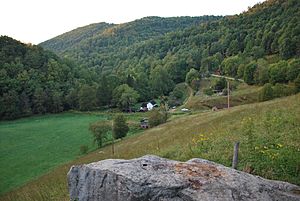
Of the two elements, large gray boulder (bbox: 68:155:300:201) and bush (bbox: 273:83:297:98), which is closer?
large gray boulder (bbox: 68:155:300:201)

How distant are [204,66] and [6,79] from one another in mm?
69489

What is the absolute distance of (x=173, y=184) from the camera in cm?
778

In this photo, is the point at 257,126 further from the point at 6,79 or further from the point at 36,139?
the point at 6,79

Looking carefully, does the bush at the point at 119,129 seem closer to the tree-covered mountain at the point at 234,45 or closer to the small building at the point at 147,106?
the small building at the point at 147,106

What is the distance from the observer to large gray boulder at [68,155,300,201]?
25.0ft

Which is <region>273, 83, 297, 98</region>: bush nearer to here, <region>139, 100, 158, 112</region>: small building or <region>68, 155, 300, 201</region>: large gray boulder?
<region>139, 100, 158, 112</region>: small building

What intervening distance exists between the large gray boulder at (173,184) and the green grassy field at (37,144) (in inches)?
1200

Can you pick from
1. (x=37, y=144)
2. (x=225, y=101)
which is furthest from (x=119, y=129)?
(x=225, y=101)

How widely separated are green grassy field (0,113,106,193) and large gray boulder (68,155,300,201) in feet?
100.0

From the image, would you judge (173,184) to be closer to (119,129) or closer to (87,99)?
(119,129)

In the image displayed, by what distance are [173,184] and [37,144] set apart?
186ft

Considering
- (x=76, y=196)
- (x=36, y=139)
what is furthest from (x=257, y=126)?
(x=36, y=139)

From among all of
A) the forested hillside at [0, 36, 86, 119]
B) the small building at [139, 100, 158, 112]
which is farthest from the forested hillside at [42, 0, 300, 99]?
the forested hillside at [0, 36, 86, 119]

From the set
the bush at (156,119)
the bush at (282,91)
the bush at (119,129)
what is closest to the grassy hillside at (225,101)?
the bush at (282,91)
